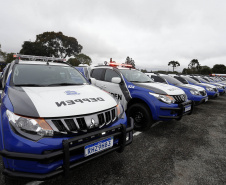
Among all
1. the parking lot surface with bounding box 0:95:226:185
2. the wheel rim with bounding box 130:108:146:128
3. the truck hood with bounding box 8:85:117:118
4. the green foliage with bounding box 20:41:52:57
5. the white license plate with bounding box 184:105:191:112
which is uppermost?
the green foliage with bounding box 20:41:52:57

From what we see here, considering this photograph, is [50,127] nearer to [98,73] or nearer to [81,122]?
[81,122]

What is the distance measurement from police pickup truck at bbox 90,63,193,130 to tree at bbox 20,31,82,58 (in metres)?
39.5

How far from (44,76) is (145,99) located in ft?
7.43

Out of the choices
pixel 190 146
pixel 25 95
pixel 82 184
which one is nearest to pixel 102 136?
pixel 82 184

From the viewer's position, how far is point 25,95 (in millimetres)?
1799

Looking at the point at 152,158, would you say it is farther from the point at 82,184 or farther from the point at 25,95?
the point at 25,95

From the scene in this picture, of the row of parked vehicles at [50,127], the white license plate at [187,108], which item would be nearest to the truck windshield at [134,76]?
the white license plate at [187,108]

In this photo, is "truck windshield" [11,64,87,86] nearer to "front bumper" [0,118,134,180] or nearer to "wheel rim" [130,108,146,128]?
"front bumper" [0,118,134,180]

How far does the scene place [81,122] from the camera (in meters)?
1.65

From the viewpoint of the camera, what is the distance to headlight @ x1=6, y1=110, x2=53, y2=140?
1.43 metres

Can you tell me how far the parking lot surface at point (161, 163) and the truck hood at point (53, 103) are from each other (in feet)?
2.77

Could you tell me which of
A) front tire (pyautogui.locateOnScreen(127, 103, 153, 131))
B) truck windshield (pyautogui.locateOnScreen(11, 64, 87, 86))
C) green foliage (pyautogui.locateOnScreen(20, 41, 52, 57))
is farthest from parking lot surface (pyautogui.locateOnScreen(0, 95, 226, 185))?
green foliage (pyautogui.locateOnScreen(20, 41, 52, 57))

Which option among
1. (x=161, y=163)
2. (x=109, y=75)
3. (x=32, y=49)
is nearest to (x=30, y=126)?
(x=161, y=163)

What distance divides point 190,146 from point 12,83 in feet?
11.8
